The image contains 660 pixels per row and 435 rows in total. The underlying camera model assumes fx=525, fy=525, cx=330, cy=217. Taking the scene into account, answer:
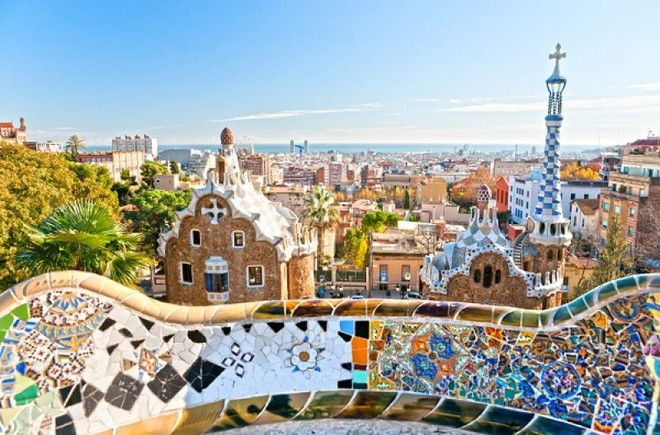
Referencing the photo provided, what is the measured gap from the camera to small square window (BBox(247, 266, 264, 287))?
541 inches

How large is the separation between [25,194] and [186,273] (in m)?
4.37

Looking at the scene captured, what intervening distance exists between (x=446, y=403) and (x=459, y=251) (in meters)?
8.35

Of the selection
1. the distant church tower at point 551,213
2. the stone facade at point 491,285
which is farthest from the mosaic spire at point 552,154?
the stone facade at point 491,285

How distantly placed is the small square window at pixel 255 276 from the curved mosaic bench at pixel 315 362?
9473 mm

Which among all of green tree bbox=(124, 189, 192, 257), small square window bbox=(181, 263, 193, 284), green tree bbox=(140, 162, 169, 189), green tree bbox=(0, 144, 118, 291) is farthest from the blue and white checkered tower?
green tree bbox=(140, 162, 169, 189)

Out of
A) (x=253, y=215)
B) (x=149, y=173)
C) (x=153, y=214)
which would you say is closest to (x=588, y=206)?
(x=153, y=214)

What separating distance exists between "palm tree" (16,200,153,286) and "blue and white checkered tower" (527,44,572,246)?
9.90 metres

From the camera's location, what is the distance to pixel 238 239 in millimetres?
13531

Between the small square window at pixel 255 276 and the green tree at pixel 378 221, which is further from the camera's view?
the green tree at pixel 378 221

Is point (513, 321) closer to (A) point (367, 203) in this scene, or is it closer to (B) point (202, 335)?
(B) point (202, 335)

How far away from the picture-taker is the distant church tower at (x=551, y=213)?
1288 centimetres

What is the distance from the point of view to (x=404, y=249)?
2298 cm

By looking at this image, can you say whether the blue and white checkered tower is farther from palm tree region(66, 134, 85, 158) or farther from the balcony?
palm tree region(66, 134, 85, 158)

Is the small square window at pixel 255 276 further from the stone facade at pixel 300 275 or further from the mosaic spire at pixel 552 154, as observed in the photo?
the mosaic spire at pixel 552 154
